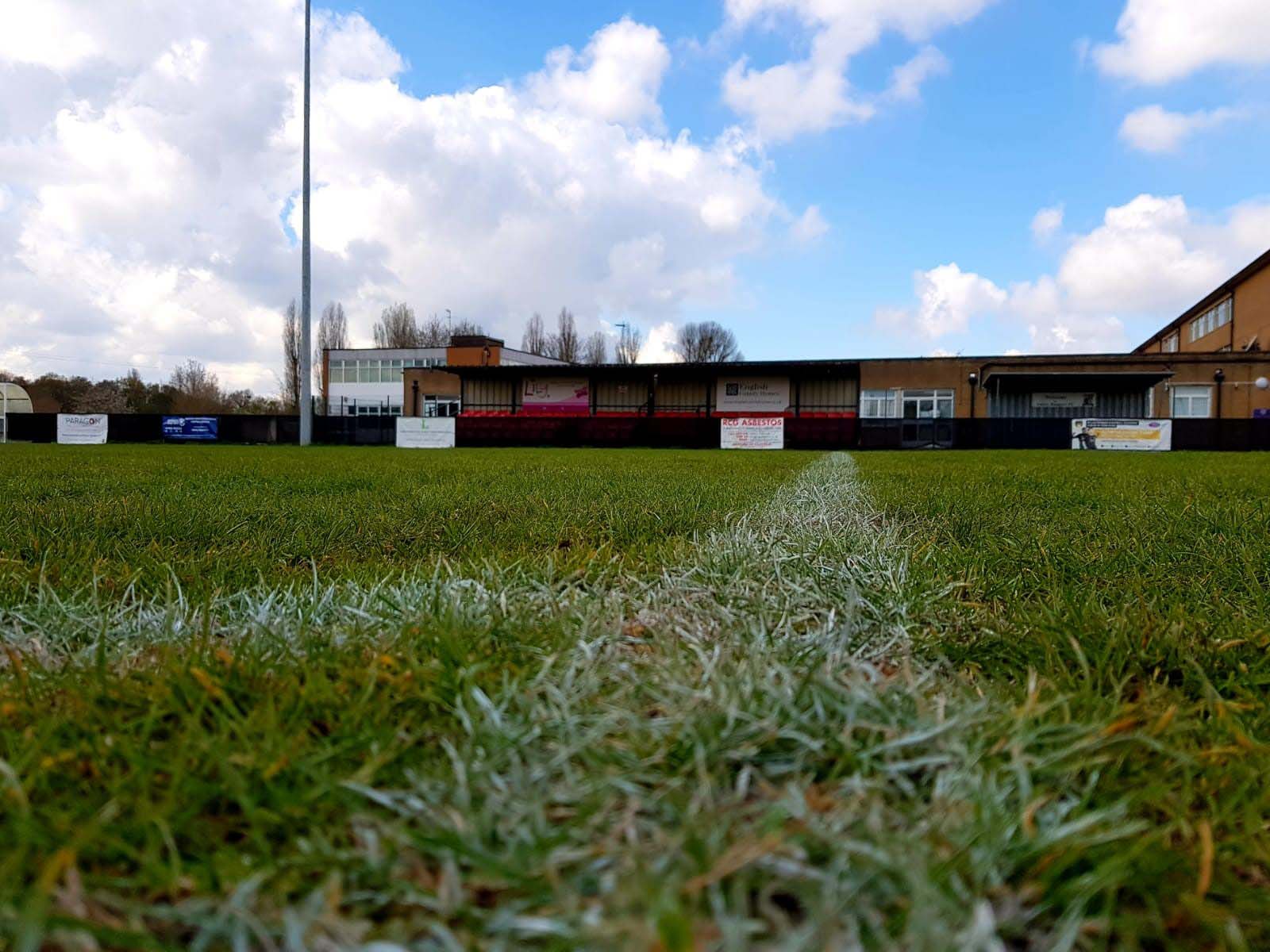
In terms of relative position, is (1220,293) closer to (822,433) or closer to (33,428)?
(822,433)

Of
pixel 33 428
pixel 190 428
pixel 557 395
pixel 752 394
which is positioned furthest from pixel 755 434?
pixel 33 428

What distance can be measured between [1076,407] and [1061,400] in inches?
25.5

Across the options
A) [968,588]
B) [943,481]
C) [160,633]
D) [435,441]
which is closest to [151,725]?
[160,633]

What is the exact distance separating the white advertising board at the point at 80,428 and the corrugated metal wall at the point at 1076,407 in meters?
33.7

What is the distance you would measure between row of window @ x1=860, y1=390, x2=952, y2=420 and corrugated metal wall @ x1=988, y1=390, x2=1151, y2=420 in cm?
186

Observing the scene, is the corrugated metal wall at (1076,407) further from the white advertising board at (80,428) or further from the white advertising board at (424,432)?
the white advertising board at (80,428)

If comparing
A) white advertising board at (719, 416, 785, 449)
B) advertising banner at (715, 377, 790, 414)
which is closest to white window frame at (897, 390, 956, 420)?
advertising banner at (715, 377, 790, 414)

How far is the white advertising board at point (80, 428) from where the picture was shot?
90.7 feet

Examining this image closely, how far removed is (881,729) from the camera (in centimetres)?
87

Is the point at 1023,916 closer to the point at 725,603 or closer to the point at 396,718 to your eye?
the point at 396,718

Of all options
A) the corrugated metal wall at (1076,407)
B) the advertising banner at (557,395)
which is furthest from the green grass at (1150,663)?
Answer: the advertising banner at (557,395)

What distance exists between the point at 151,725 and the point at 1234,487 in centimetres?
696

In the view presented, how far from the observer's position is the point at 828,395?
125 ft

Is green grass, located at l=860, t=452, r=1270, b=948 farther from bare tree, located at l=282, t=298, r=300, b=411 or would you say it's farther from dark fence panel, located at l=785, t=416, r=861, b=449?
bare tree, located at l=282, t=298, r=300, b=411
